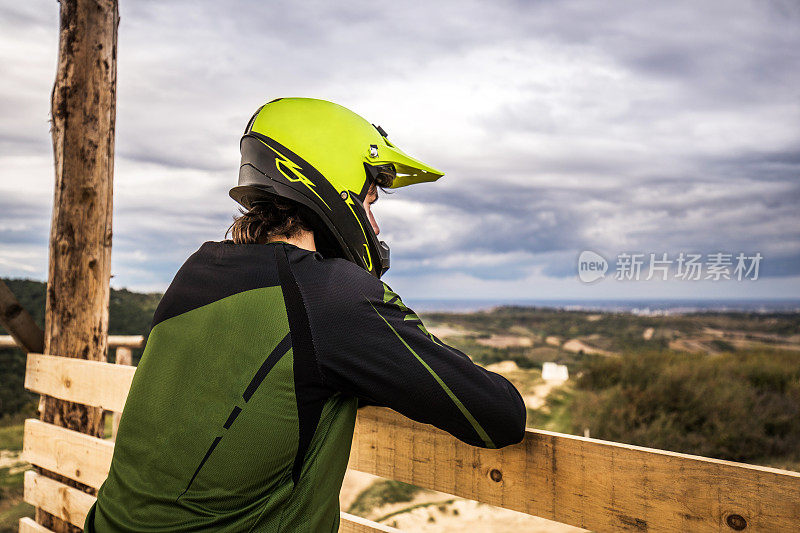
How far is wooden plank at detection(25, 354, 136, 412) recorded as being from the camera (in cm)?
262

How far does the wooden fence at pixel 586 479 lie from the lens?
119 centimetres

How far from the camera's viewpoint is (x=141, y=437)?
4.42ft

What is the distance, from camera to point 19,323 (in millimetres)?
3465

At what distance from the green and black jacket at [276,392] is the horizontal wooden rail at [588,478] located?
0.20 metres

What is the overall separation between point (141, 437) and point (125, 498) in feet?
0.52

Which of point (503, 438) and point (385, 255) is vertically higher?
point (385, 255)

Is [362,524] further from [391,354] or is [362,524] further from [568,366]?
[568,366]

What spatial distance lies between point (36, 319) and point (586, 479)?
18.2 meters

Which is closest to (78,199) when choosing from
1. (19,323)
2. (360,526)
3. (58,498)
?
(19,323)

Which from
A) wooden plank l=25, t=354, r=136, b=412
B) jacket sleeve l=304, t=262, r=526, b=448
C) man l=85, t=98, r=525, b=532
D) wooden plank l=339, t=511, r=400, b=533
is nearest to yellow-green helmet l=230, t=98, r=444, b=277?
man l=85, t=98, r=525, b=532

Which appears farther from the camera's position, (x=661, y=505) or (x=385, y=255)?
(x=385, y=255)

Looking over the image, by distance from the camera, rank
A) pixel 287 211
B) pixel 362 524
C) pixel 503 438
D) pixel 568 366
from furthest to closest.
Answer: pixel 568 366 → pixel 362 524 → pixel 287 211 → pixel 503 438

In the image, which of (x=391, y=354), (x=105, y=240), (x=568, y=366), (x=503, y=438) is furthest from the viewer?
(x=568, y=366)

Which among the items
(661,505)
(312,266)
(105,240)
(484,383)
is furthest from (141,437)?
(105,240)
